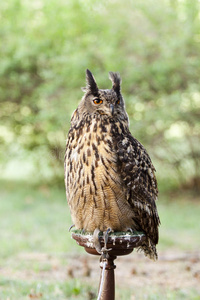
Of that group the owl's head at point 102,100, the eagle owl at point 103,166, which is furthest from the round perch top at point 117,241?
the owl's head at point 102,100

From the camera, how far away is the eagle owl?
7.14 ft

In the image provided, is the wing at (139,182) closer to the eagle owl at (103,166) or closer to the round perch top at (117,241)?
the eagle owl at (103,166)

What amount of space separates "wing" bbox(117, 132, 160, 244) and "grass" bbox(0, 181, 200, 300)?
4.20 feet

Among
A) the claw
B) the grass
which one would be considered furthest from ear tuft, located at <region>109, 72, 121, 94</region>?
the grass

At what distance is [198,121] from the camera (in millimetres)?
8211

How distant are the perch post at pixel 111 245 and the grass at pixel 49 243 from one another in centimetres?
116

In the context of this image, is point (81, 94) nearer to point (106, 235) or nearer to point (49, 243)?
point (49, 243)

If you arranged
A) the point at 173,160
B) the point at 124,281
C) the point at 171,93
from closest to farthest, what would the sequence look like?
1. the point at 124,281
2. the point at 171,93
3. the point at 173,160

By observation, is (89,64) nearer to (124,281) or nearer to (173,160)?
(173,160)

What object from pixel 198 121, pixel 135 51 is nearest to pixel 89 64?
pixel 135 51

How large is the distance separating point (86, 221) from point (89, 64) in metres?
5.93

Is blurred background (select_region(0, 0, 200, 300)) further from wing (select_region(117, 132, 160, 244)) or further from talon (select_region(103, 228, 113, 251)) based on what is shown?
talon (select_region(103, 228, 113, 251))

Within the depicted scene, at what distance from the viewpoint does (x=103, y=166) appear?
216 centimetres

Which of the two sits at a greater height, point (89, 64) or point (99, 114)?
point (89, 64)
